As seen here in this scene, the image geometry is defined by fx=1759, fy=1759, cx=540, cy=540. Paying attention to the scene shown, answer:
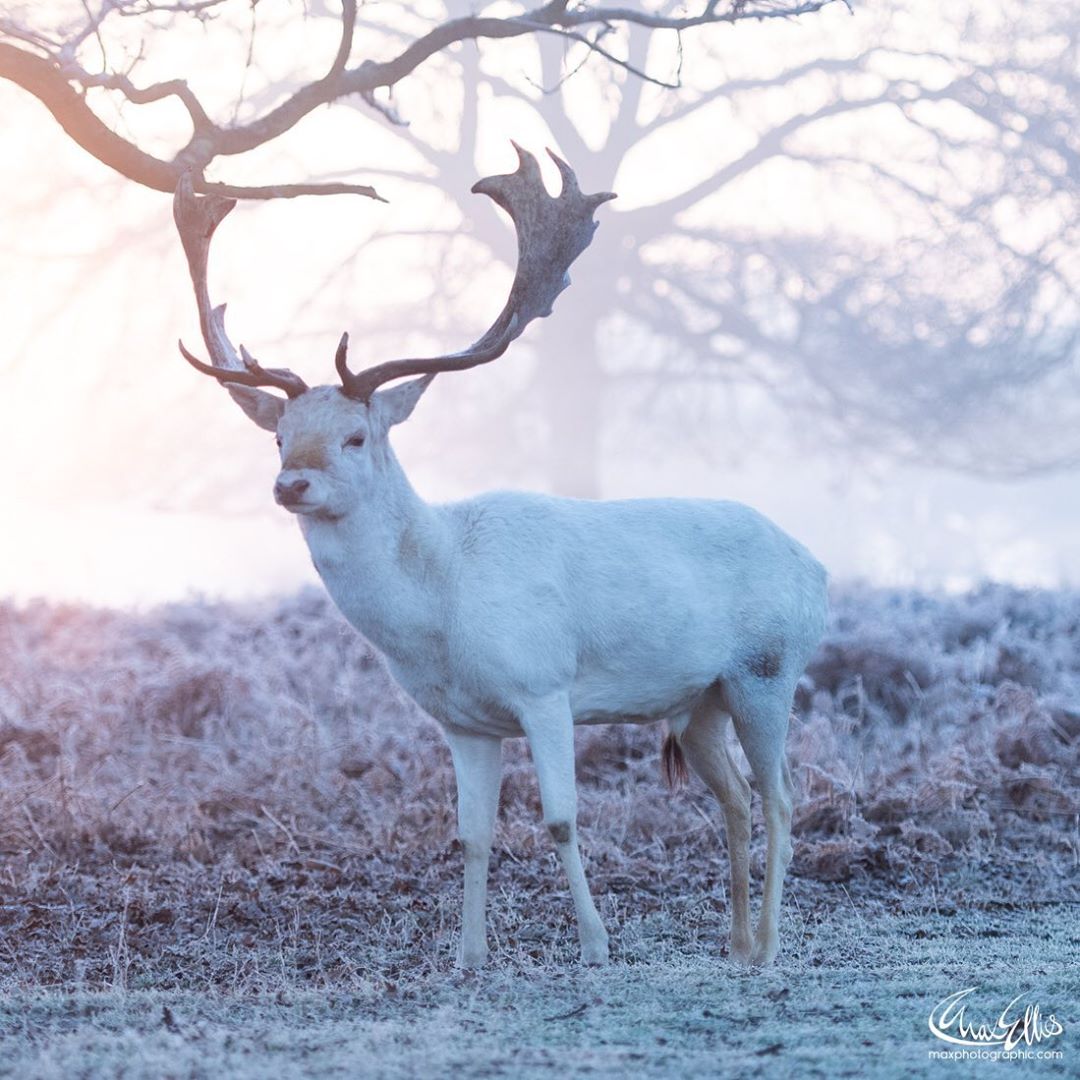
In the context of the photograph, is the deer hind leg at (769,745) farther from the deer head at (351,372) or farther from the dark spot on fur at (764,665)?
the deer head at (351,372)

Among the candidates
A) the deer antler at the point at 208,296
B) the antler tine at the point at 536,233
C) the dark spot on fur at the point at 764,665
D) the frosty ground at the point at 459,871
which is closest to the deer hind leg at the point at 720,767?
the dark spot on fur at the point at 764,665

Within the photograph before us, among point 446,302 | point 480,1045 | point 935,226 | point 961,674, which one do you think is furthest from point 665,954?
point 935,226

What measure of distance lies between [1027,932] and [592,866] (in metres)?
1.84

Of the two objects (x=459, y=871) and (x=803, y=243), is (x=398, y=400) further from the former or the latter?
(x=803, y=243)

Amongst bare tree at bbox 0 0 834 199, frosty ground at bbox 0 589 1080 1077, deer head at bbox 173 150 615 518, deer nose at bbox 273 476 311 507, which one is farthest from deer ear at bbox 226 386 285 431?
frosty ground at bbox 0 589 1080 1077

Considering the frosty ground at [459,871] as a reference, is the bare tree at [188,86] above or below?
above

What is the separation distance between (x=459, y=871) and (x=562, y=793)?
5.70ft

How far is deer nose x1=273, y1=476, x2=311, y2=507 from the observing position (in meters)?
5.42

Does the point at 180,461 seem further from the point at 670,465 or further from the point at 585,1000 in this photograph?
the point at 585,1000

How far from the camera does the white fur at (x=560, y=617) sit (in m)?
5.70

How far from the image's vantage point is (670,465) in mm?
26172

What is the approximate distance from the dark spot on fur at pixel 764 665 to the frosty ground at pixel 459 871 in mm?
979

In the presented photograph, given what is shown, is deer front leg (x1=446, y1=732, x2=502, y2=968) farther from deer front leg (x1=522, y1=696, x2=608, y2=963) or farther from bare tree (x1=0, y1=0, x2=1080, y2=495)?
bare tree (x1=0, y1=0, x2=1080, y2=495)

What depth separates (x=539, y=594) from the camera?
582 cm
